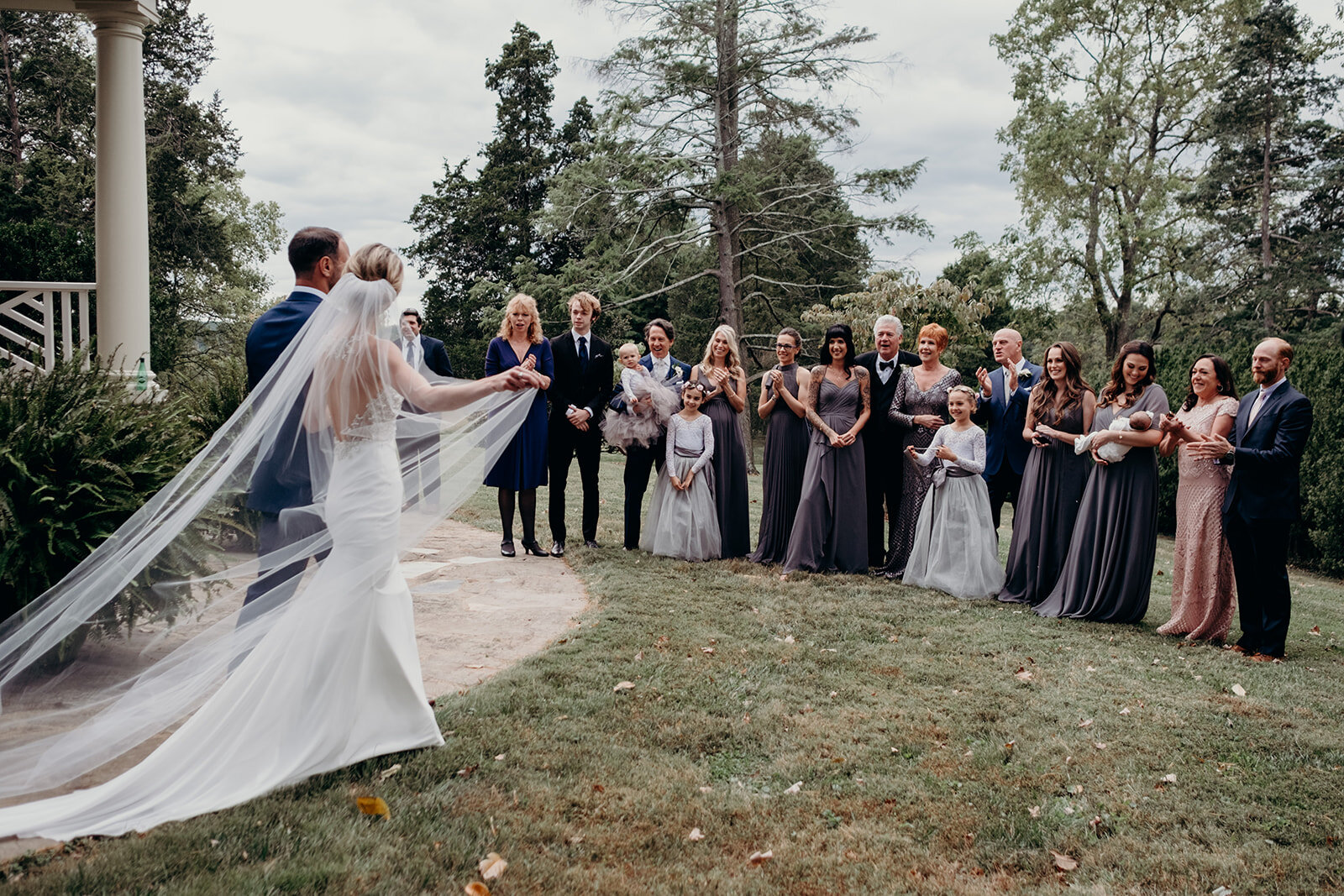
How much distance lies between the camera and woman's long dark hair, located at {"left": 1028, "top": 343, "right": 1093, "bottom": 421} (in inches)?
274

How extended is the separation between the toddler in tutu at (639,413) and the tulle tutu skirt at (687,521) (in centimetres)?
38

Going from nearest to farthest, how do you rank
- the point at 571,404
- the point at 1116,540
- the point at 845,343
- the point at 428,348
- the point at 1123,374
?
1. the point at 1116,540
2. the point at 1123,374
3. the point at 845,343
4. the point at 571,404
5. the point at 428,348

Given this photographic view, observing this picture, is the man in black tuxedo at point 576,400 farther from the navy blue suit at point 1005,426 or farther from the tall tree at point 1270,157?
the tall tree at point 1270,157

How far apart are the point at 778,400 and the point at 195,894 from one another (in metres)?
6.39

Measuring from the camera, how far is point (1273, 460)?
5.60 m

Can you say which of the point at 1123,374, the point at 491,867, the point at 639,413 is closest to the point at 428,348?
the point at 639,413

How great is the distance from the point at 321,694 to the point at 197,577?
714 mm

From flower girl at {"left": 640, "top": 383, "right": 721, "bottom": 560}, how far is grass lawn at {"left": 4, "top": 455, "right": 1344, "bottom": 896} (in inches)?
94.6

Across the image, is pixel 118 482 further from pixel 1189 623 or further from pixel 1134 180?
pixel 1134 180

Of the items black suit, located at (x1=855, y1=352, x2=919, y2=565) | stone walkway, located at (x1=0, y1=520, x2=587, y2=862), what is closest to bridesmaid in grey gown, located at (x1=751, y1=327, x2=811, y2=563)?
black suit, located at (x1=855, y1=352, x2=919, y2=565)

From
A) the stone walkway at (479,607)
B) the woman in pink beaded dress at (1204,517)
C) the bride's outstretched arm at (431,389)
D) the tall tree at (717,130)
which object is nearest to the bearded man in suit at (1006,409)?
the woman in pink beaded dress at (1204,517)

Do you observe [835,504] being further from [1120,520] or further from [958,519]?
[1120,520]

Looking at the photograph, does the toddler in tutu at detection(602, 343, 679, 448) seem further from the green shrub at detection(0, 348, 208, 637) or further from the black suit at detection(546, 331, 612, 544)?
the green shrub at detection(0, 348, 208, 637)

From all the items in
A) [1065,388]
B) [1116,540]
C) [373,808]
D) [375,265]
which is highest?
[375,265]
